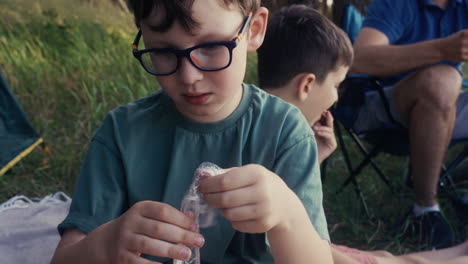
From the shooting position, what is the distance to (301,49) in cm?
204

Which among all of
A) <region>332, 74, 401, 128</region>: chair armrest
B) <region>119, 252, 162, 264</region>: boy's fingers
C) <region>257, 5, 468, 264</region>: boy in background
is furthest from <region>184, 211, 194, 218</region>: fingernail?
<region>332, 74, 401, 128</region>: chair armrest

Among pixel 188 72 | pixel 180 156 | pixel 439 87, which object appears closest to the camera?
pixel 188 72

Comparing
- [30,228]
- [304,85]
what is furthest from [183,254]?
[30,228]

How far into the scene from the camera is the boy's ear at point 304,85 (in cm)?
196

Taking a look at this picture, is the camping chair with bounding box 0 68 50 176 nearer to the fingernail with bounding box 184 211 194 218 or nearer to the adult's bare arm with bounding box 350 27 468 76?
the adult's bare arm with bounding box 350 27 468 76

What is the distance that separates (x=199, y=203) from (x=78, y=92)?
3.20 m

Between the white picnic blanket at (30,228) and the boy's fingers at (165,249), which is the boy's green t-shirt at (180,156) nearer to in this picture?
the boy's fingers at (165,249)

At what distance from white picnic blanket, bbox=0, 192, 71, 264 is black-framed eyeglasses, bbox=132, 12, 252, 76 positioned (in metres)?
1.30

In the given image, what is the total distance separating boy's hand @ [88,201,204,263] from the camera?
94cm

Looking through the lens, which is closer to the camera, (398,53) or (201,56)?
(201,56)

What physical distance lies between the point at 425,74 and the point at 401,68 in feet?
0.47

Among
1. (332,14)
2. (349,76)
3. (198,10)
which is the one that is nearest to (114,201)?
(198,10)

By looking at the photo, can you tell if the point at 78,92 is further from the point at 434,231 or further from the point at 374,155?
the point at 434,231

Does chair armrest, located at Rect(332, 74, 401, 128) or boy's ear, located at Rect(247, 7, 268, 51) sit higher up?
boy's ear, located at Rect(247, 7, 268, 51)
